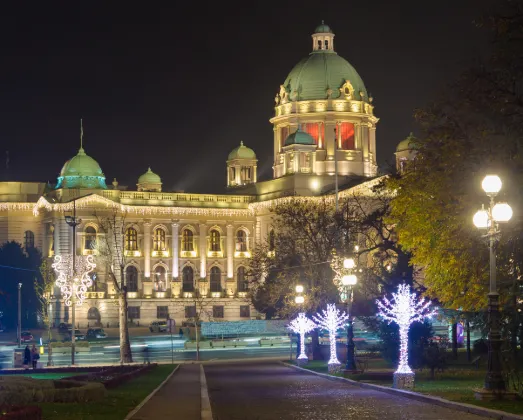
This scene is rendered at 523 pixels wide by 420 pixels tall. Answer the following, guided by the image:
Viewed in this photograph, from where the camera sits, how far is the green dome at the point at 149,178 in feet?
491

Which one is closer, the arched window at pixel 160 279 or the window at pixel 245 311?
the arched window at pixel 160 279

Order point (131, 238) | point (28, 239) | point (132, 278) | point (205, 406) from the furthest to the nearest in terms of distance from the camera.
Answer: point (131, 238) → point (132, 278) → point (28, 239) → point (205, 406)

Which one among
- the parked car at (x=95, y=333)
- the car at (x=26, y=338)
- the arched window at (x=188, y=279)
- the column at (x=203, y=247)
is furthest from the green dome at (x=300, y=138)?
the car at (x=26, y=338)

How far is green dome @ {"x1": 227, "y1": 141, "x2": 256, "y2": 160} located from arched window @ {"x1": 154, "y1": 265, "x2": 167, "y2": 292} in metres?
17.9

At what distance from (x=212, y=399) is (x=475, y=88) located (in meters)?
12.7

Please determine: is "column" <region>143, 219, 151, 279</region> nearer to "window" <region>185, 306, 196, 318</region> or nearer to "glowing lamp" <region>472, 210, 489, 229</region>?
"window" <region>185, 306, 196, 318</region>

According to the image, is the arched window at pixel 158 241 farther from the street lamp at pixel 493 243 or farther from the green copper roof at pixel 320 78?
the street lamp at pixel 493 243

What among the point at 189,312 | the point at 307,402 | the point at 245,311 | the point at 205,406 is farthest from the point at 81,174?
the point at 205,406

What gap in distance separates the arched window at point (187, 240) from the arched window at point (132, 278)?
275 inches

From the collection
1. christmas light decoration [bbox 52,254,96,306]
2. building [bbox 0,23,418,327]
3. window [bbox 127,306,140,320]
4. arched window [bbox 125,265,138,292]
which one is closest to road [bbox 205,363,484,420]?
christmas light decoration [bbox 52,254,96,306]

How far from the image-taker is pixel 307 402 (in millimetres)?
35031

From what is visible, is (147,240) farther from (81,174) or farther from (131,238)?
(81,174)

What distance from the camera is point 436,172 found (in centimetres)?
4522

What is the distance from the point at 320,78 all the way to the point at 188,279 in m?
26.2
